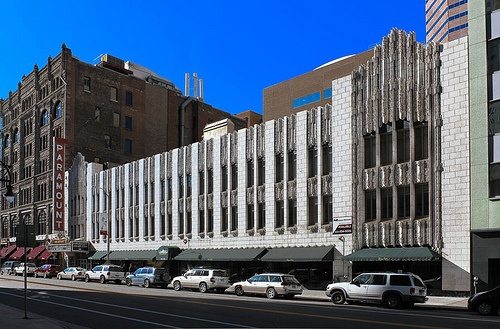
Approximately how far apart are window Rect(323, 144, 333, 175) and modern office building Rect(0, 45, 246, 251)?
36758mm

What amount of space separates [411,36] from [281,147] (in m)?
12.3

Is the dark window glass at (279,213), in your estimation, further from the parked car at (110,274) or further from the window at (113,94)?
the window at (113,94)

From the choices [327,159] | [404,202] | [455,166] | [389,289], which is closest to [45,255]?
[327,159]

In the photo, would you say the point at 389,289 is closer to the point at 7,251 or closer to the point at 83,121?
the point at 83,121

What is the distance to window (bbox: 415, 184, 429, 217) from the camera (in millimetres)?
33812

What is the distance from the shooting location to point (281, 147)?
43125 millimetres

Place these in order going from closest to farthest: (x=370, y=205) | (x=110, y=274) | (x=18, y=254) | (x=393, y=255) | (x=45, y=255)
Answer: (x=393, y=255) → (x=370, y=205) → (x=110, y=274) → (x=45, y=255) → (x=18, y=254)

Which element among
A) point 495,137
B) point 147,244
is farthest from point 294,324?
point 147,244

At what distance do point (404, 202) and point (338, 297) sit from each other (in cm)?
894

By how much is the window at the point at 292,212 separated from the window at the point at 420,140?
395 inches

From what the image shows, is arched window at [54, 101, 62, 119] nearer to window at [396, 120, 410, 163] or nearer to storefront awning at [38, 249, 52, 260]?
storefront awning at [38, 249, 52, 260]

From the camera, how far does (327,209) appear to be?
129ft

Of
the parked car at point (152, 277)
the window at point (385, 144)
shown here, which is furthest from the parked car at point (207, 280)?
the window at point (385, 144)

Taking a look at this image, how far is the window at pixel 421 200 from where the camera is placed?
3381 cm
